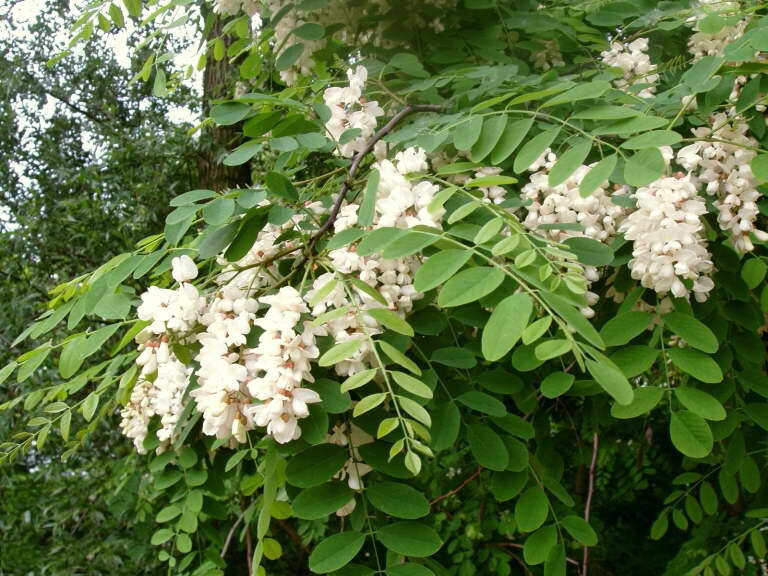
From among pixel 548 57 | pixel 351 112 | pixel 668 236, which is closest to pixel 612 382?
pixel 668 236

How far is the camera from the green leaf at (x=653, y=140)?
88 cm

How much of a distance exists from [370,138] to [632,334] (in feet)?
1.54

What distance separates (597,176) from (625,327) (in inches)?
7.8

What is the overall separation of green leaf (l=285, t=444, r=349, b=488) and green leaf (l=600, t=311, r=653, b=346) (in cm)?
36

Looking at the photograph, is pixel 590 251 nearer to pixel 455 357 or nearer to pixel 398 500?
pixel 455 357

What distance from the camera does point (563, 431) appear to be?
1.42 m

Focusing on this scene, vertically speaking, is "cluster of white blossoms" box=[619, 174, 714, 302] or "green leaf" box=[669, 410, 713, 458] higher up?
"cluster of white blossoms" box=[619, 174, 714, 302]

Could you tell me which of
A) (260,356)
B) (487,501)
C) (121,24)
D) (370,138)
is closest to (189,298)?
(260,356)

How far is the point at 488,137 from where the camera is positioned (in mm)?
1014

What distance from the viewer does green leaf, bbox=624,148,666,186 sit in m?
0.86

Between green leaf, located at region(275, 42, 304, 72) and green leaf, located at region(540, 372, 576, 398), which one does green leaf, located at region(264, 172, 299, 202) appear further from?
green leaf, located at region(275, 42, 304, 72)

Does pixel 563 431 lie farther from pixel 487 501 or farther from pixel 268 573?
pixel 268 573

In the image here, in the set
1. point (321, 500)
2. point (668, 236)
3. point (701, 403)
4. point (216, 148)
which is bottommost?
point (216, 148)

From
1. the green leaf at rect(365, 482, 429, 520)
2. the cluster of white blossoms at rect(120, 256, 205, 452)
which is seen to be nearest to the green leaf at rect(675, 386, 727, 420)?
the green leaf at rect(365, 482, 429, 520)
